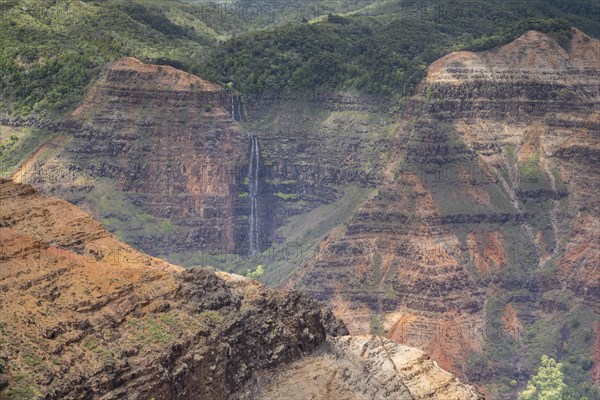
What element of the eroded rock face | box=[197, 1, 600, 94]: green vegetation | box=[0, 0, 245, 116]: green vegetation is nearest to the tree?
box=[197, 1, 600, 94]: green vegetation

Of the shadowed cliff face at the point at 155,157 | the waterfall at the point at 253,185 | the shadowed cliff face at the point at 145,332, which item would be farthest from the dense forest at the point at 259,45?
the shadowed cliff face at the point at 145,332

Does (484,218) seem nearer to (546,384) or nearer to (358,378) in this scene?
(546,384)

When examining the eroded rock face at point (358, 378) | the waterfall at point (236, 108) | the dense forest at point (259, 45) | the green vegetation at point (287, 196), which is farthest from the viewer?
the waterfall at point (236, 108)

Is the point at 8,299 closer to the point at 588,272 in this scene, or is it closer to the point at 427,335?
the point at 427,335

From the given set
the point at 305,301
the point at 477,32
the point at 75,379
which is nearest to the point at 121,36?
the point at 477,32

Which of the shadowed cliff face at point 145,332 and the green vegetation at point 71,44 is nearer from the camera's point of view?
the shadowed cliff face at point 145,332

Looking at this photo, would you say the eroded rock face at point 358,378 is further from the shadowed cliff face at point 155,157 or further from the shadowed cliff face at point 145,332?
the shadowed cliff face at point 155,157

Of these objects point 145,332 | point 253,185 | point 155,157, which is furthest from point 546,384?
point 145,332
